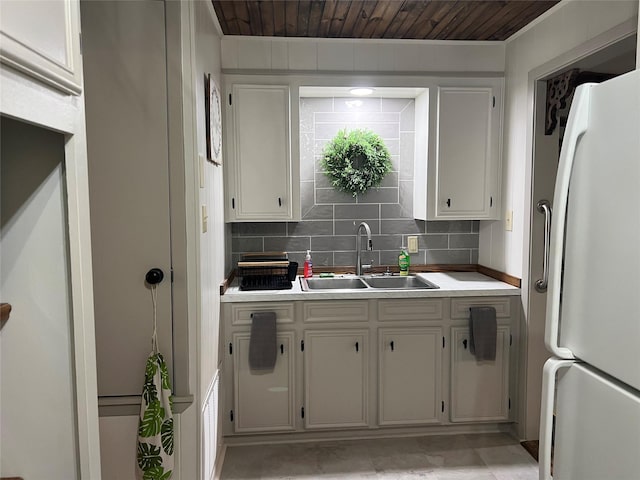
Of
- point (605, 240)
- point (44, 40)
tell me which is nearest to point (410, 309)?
point (605, 240)

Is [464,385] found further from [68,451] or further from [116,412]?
[68,451]

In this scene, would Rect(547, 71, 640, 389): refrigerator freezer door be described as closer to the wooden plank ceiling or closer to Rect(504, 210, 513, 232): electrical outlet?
the wooden plank ceiling

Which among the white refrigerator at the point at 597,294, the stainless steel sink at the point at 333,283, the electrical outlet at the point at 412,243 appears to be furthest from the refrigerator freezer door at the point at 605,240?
the electrical outlet at the point at 412,243

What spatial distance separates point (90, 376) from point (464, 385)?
2.43 m

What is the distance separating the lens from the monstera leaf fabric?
177 centimetres

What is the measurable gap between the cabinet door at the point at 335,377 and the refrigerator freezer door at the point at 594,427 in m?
1.47

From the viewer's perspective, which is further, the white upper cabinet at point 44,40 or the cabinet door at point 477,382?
the cabinet door at point 477,382

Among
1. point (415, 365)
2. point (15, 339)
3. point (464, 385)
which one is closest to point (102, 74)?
point (15, 339)

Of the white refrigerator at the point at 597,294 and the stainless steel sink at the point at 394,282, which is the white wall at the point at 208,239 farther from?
the white refrigerator at the point at 597,294

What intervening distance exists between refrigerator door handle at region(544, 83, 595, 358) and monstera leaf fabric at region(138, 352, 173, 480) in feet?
4.76

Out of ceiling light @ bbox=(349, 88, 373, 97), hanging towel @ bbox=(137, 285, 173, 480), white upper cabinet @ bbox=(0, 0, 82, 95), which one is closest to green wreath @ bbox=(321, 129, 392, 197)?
ceiling light @ bbox=(349, 88, 373, 97)

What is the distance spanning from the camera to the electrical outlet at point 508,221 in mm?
2879

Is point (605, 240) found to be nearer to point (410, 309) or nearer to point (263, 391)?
point (410, 309)

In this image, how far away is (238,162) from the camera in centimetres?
285
